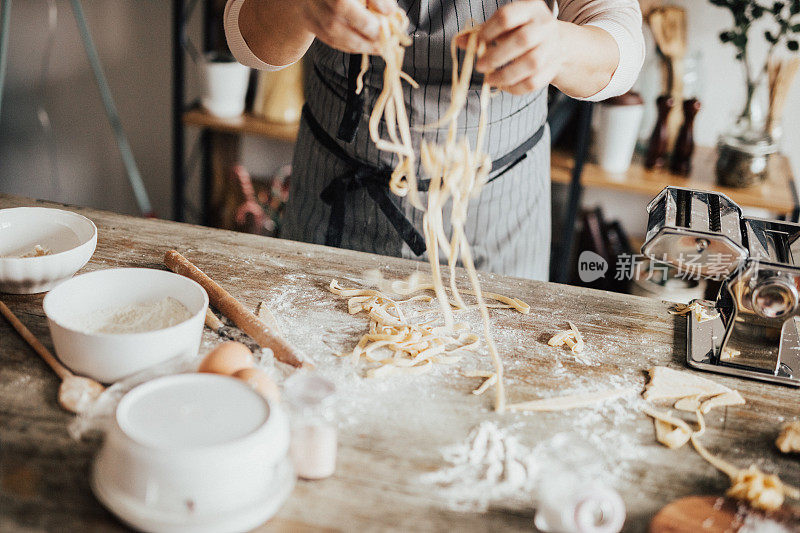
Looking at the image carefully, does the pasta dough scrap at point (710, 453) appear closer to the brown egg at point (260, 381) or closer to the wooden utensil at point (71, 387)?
the brown egg at point (260, 381)

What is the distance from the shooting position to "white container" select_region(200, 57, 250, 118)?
8.25 feet

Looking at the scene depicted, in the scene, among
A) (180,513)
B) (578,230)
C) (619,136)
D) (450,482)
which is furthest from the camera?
(578,230)

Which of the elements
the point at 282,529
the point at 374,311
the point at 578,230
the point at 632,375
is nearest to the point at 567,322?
the point at 632,375

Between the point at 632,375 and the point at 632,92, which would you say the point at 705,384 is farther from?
the point at 632,92

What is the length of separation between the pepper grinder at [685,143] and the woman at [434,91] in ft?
2.81

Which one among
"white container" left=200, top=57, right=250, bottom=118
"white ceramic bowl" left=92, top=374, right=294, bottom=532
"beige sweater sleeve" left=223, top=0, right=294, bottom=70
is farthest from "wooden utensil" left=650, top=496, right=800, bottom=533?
"white container" left=200, top=57, right=250, bottom=118

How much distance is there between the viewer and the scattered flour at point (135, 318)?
1020mm

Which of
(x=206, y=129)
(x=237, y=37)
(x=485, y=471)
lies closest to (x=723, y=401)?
(x=485, y=471)

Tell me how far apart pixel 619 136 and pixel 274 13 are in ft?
4.88

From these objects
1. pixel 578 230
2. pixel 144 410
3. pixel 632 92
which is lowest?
pixel 578 230

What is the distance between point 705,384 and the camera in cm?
108

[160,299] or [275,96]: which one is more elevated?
[275,96]

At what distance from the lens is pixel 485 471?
0.86m

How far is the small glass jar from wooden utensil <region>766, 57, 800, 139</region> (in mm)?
1989
